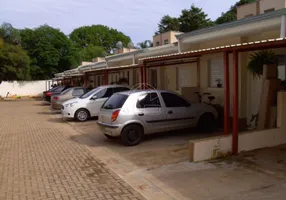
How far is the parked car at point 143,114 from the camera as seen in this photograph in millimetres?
8805

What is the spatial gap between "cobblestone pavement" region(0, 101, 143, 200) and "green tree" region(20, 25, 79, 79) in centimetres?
3954

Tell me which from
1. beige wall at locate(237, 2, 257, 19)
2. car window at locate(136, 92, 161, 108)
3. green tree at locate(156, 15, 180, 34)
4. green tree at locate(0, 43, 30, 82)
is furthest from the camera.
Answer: green tree at locate(156, 15, 180, 34)

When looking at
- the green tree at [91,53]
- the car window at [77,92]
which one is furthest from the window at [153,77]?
the green tree at [91,53]

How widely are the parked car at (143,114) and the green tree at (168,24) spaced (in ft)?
147

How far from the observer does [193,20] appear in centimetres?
4950

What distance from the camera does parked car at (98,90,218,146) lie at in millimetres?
8805

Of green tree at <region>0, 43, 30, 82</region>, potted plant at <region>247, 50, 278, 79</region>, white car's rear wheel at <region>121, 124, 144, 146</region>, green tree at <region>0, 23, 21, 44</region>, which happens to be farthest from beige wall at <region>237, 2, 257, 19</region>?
green tree at <region>0, 23, 21, 44</region>

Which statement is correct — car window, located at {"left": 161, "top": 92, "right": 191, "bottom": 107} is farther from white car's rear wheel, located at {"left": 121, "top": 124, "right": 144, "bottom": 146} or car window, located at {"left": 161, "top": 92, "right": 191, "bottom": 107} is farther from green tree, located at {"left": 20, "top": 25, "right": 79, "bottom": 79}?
green tree, located at {"left": 20, "top": 25, "right": 79, "bottom": 79}

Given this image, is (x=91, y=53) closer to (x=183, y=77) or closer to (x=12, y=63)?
(x=12, y=63)

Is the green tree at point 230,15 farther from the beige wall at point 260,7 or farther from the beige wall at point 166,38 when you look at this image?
the beige wall at point 260,7

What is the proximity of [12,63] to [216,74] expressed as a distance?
34.8m

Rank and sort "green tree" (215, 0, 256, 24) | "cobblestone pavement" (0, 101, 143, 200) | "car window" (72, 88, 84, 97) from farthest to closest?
"green tree" (215, 0, 256, 24) < "car window" (72, 88, 84, 97) < "cobblestone pavement" (0, 101, 143, 200)

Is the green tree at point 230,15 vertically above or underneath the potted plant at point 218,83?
above

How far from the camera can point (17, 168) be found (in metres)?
6.94
